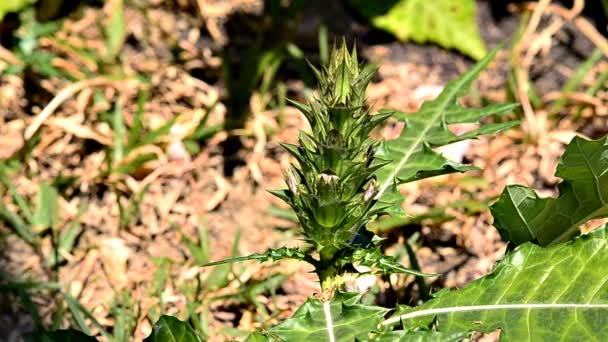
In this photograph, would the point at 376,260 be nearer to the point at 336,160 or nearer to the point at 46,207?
the point at 336,160

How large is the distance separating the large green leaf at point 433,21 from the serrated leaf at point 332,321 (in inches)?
75.9

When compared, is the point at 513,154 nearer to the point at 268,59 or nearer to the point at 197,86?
the point at 268,59

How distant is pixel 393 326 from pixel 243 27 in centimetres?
222

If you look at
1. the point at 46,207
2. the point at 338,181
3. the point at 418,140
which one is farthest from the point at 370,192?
the point at 46,207

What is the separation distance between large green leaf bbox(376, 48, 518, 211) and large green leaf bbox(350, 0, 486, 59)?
1.17 m

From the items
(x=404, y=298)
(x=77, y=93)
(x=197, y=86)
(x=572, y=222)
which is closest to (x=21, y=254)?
(x=77, y=93)

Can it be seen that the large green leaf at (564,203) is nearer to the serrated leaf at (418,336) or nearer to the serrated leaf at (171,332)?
the serrated leaf at (418,336)

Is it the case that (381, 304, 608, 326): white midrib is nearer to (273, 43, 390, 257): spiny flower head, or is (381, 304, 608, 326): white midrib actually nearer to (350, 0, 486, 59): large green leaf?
(273, 43, 390, 257): spiny flower head

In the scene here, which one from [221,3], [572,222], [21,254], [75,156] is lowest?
[21,254]

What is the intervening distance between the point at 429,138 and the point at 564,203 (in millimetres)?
434

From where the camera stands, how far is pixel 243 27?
373cm

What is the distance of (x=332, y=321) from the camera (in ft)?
5.55

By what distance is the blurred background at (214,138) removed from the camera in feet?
8.69

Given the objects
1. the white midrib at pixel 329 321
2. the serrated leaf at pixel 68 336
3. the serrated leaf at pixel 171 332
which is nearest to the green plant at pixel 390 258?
the white midrib at pixel 329 321
